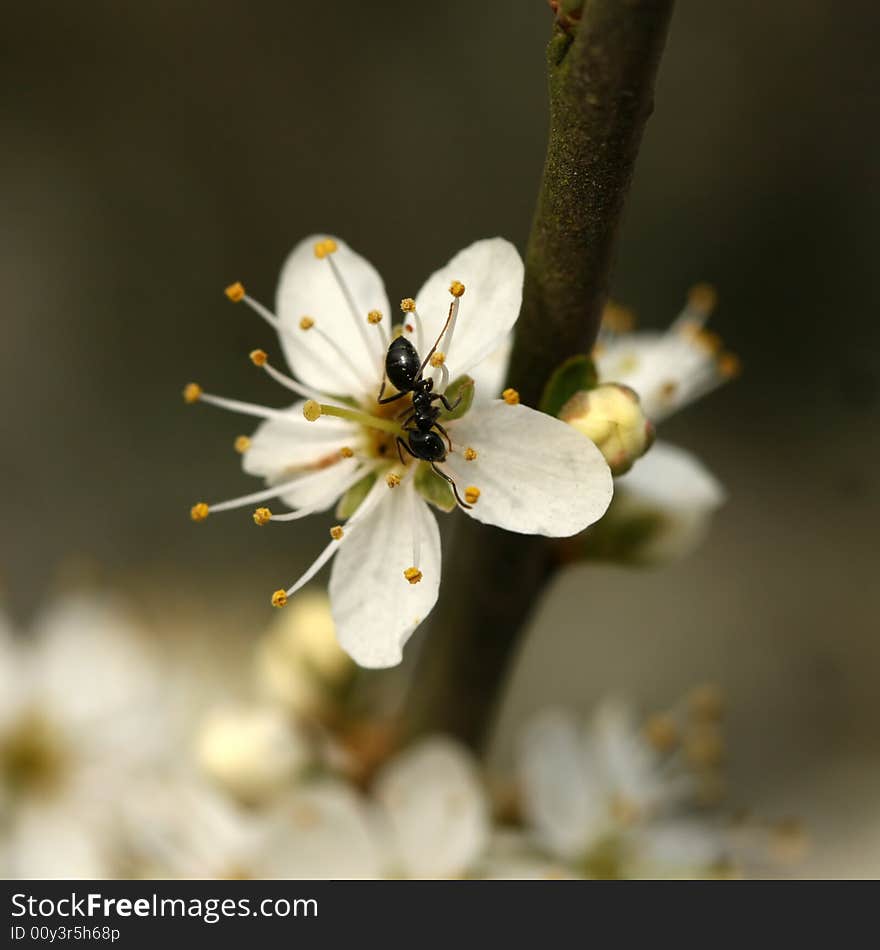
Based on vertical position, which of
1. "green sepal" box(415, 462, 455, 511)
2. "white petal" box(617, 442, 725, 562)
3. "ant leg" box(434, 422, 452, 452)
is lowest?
"green sepal" box(415, 462, 455, 511)

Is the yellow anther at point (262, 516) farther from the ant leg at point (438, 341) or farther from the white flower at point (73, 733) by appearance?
the white flower at point (73, 733)

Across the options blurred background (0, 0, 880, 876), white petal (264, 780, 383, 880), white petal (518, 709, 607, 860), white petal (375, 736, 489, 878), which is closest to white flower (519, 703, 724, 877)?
white petal (518, 709, 607, 860)

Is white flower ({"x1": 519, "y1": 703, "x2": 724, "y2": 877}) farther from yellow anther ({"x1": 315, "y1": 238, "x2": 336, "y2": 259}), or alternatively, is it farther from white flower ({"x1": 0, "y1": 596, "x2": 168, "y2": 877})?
yellow anther ({"x1": 315, "y1": 238, "x2": 336, "y2": 259})

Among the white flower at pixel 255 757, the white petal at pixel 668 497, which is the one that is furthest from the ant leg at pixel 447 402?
the white flower at pixel 255 757

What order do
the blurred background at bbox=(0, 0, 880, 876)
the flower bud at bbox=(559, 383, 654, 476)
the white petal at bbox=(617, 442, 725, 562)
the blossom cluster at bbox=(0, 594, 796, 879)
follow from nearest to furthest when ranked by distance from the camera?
1. the flower bud at bbox=(559, 383, 654, 476)
2. the white petal at bbox=(617, 442, 725, 562)
3. the blossom cluster at bbox=(0, 594, 796, 879)
4. the blurred background at bbox=(0, 0, 880, 876)

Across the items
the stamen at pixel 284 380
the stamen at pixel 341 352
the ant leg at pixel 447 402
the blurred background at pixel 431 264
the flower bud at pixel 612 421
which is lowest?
the flower bud at pixel 612 421

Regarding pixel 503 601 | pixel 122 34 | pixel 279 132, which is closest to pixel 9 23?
pixel 122 34

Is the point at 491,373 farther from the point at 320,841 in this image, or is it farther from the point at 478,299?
the point at 320,841

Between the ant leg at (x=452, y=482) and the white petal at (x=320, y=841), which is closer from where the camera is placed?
the ant leg at (x=452, y=482)
